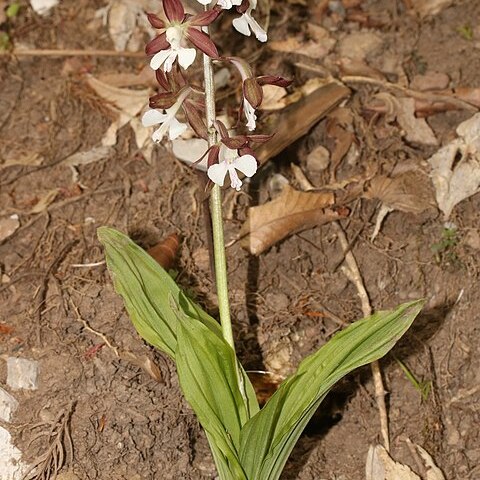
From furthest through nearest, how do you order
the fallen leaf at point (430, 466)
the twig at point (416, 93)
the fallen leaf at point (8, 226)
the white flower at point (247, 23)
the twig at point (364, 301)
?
the twig at point (416, 93), the fallen leaf at point (8, 226), the twig at point (364, 301), the fallen leaf at point (430, 466), the white flower at point (247, 23)

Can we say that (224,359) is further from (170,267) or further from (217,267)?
(170,267)

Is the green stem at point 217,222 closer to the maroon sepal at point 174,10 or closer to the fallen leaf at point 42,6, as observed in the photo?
the maroon sepal at point 174,10

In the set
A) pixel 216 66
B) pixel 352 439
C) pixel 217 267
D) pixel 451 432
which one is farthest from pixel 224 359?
pixel 216 66

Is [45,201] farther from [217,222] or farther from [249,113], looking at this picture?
[249,113]

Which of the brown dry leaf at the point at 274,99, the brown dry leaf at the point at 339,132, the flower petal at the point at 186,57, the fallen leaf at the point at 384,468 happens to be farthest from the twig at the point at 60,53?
the fallen leaf at the point at 384,468

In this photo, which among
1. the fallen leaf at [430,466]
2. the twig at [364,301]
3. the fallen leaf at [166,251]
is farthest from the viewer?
the fallen leaf at [166,251]

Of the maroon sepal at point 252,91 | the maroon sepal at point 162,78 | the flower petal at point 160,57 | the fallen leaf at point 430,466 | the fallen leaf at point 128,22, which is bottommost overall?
the fallen leaf at point 430,466

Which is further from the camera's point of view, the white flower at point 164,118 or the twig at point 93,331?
the twig at point 93,331

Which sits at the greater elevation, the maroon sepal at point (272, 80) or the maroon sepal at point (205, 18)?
the maroon sepal at point (205, 18)
